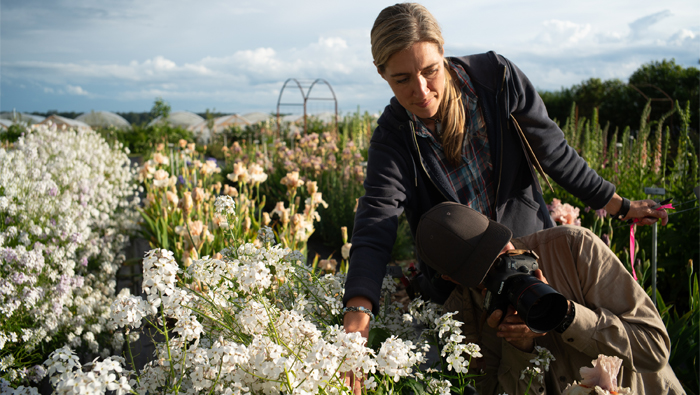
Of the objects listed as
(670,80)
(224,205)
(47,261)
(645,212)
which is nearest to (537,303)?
(645,212)

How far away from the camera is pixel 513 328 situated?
50.7 inches

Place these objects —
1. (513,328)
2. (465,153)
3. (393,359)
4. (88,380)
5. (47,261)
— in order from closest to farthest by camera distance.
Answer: (88,380) < (393,359) < (513,328) < (465,153) < (47,261)

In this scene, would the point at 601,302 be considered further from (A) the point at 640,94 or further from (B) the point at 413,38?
(A) the point at 640,94

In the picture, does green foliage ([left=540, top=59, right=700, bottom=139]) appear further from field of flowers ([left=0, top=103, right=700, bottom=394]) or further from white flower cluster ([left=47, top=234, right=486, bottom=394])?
white flower cluster ([left=47, top=234, right=486, bottom=394])

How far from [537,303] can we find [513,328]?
11cm

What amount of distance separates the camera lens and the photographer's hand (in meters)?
0.07

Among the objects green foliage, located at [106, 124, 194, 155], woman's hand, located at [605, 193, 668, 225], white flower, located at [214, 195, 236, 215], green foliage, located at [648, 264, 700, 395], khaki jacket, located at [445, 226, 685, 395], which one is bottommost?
green foliage, located at [648, 264, 700, 395]

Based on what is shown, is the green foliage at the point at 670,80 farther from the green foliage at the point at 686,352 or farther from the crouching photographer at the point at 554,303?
the crouching photographer at the point at 554,303

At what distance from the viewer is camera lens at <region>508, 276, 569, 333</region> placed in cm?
116

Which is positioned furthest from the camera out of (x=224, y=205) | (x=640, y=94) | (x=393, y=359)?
(x=640, y=94)

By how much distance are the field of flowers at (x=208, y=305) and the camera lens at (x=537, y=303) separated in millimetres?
136

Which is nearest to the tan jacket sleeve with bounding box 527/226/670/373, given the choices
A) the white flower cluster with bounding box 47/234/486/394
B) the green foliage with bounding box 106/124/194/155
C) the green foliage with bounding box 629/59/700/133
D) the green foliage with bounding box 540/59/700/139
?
the white flower cluster with bounding box 47/234/486/394

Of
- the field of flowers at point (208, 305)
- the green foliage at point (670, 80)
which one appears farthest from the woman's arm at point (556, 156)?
the green foliage at point (670, 80)

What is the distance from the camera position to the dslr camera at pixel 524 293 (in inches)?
46.1
